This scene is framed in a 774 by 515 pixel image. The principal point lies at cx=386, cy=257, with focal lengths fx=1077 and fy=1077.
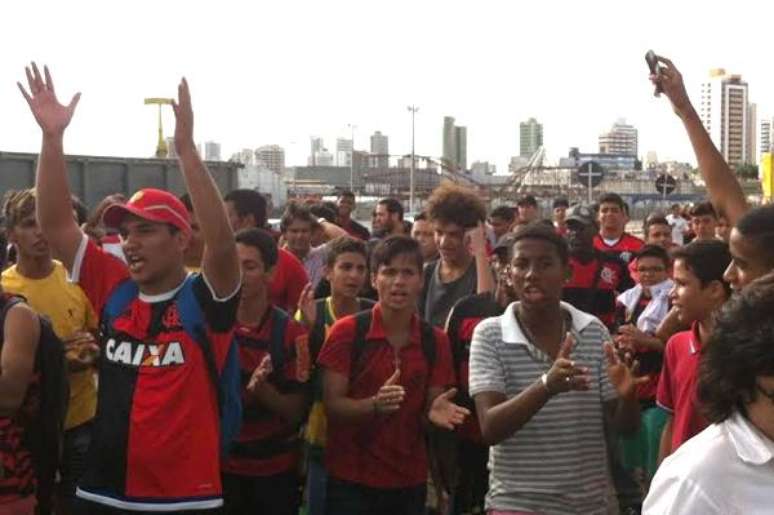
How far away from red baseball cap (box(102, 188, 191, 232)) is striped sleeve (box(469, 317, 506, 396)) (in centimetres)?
116

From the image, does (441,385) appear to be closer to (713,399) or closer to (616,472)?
(616,472)

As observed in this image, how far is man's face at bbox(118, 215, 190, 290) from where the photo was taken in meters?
3.86

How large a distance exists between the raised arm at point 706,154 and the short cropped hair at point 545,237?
577 mm

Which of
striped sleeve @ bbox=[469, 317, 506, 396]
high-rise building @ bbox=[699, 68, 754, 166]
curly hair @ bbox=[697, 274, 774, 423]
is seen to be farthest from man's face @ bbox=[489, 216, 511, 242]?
high-rise building @ bbox=[699, 68, 754, 166]

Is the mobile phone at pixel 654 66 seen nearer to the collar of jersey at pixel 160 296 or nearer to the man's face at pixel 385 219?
the collar of jersey at pixel 160 296

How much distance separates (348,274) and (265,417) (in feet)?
3.50

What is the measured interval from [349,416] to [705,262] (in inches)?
60.5

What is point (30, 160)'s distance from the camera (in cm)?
1393

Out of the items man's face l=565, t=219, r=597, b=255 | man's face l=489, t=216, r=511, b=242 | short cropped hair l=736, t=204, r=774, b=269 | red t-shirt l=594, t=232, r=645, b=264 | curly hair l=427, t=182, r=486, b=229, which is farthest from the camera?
man's face l=489, t=216, r=511, b=242

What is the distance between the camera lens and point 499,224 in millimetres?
11992

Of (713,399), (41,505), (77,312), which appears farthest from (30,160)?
(713,399)

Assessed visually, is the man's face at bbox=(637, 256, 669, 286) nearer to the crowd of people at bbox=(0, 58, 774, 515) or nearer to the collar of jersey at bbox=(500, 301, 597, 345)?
the crowd of people at bbox=(0, 58, 774, 515)

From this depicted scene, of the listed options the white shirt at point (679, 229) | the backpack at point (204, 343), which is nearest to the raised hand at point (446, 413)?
the backpack at point (204, 343)

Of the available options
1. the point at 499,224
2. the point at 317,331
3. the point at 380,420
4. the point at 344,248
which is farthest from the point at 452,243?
the point at 499,224
